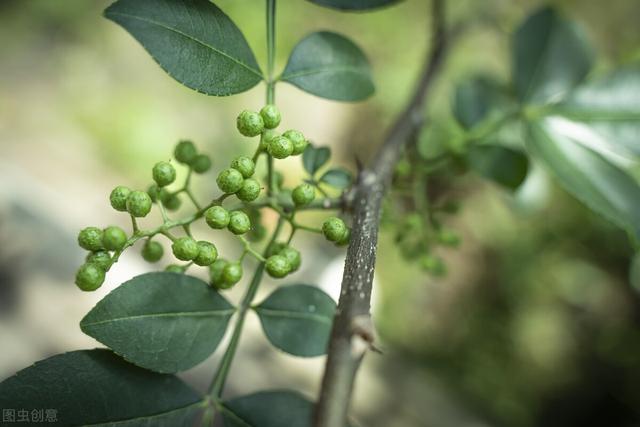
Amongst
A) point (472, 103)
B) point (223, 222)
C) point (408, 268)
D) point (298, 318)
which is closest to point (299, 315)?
point (298, 318)

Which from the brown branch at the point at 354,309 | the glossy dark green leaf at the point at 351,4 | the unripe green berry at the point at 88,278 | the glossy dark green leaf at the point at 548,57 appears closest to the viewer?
the brown branch at the point at 354,309

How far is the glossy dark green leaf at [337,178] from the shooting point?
2.82 feet

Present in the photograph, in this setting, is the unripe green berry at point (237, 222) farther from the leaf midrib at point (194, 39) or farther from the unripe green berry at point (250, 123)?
the leaf midrib at point (194, 39)

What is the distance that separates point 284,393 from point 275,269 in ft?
0.74

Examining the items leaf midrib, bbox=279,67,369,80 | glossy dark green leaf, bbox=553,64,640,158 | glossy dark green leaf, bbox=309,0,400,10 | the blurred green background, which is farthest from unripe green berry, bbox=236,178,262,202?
the blurred green background

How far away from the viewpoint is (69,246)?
335 cm

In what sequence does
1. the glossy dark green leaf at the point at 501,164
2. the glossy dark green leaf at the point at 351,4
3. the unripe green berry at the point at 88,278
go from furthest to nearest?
the glossy dark green leaf at the point at 501,164, the glossy dark green leaf at the point at 351,4, the unripe green berry at the point at 88,278

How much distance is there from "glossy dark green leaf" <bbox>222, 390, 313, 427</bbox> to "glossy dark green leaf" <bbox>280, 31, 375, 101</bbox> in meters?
0.44

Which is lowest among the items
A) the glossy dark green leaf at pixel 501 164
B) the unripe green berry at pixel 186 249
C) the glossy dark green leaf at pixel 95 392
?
the glossy dark green leaf at pixel 95 392

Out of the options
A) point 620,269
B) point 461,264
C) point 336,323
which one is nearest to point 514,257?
point 461,264

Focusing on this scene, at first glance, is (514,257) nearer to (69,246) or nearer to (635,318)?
(635,318)

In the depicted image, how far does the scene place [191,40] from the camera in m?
0.72

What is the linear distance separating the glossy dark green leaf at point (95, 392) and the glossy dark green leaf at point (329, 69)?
45cm

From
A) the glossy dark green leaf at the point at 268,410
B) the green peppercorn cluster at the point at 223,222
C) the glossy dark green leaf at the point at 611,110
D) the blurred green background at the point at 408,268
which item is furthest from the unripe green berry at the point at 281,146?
the blurred green background at the point at 408,268
